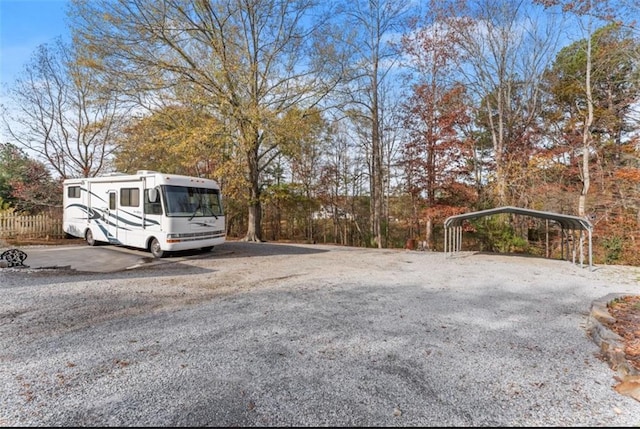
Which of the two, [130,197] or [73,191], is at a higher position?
[73,191]

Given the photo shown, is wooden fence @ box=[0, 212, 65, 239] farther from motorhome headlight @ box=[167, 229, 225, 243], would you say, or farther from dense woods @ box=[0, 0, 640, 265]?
motorhome headlight @ box=[167, 229, 225, 243]

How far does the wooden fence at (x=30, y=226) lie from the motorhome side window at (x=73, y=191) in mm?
3100

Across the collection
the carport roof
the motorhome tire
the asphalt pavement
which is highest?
the carport roof

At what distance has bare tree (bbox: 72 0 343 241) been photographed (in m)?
10.2

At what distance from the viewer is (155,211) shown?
8.10 m

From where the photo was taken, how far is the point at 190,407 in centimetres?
210

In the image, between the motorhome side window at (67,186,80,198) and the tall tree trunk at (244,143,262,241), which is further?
the tall tree trunk at (244,143,262,241)

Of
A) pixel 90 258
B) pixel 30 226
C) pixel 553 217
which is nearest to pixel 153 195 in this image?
pixel 90 258

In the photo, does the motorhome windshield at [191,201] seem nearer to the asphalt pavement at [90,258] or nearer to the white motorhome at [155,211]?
the white motorhome at [155,211]

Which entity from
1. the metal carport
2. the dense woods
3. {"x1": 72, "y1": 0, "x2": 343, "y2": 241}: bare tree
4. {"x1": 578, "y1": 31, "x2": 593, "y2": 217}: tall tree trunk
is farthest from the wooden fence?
{"x1": 578, "y1": 31, "x2": 593, "y2": 217}: tall tree trunk

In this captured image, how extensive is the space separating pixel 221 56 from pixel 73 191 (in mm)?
6814

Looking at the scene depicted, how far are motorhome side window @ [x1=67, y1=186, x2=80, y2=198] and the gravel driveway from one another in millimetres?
5493

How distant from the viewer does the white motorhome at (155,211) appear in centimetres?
800

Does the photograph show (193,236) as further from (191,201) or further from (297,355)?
(297,355)
